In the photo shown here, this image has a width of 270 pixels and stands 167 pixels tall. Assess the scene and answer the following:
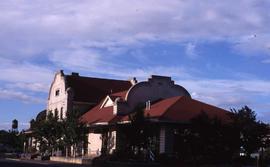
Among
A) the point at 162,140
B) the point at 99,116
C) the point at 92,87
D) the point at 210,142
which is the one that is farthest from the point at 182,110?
the point at 92,87

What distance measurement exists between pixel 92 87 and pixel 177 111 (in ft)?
83.0

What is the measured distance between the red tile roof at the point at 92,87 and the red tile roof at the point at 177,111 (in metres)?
12.0

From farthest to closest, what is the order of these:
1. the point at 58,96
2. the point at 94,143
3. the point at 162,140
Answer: the point at 58,96
the point at 94,143
the point at 162,140

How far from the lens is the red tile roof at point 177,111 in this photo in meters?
49.2

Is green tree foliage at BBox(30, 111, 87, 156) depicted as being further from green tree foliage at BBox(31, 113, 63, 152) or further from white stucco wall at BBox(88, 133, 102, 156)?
white stucco wall at BBox(88, 133, 102, 156)

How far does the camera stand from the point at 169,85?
204 ft

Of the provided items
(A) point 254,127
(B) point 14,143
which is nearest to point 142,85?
(A) point 254,127

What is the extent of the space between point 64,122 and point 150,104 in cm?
879

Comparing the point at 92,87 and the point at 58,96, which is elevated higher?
the point at 92,87

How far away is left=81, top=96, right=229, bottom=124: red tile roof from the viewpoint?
4924cm

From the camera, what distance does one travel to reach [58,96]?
75562 millimetres

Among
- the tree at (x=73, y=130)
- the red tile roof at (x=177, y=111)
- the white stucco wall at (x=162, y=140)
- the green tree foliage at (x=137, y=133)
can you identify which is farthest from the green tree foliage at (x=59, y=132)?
the green tree foliage at (x=137, y=133)

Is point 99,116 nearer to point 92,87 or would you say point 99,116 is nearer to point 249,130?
point 92,87

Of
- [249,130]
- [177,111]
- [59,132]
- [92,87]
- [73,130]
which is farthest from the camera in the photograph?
[92,87]
